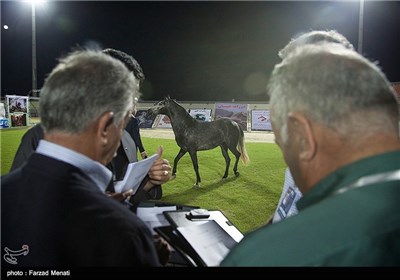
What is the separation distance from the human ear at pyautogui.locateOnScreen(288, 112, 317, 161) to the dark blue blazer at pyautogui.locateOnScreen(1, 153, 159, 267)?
0.46m

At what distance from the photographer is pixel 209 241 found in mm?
1215

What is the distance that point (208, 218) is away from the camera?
141 cm

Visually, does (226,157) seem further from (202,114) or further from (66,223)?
(202,114)

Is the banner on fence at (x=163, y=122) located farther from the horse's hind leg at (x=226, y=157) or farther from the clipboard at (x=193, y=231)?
the clipboard at (x=193, y=231)

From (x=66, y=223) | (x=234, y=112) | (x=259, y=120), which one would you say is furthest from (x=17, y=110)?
(x=66, y=223)

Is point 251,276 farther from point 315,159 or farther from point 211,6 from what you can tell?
point 211,6

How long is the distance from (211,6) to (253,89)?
8.29 meters

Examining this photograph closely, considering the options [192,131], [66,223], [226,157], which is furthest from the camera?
[226,157]

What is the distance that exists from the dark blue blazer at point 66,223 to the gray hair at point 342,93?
0.51 m

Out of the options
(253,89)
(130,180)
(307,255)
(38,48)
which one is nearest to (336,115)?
(307,255)

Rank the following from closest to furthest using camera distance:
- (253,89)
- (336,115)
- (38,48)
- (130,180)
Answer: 1. (336,115)
2. (130,180)
3. (253,89)
4. (38,48)

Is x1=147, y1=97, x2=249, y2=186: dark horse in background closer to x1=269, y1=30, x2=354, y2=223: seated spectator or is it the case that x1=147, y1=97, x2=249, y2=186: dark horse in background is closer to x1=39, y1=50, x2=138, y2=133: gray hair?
x1=269, y1=30, x2=354, y2=223: seated spectator

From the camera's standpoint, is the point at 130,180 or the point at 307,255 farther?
the point at 130,180

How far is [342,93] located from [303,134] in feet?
0.41
